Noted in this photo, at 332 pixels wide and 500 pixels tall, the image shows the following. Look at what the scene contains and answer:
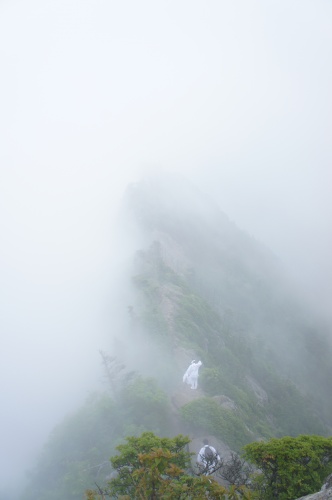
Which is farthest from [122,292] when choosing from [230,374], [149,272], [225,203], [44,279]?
[225,203]

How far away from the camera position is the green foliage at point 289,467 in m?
16.4

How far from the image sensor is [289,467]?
53.9 feet

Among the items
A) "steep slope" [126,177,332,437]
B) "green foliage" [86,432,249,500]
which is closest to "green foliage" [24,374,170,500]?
"steep slope" [126,177,332,437]

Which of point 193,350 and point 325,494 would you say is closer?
point 325,494

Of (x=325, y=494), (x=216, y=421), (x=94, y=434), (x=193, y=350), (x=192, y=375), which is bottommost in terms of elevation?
(x=325, y=494)

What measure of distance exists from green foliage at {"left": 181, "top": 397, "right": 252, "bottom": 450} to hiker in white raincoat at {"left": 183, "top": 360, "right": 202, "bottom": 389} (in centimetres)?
307

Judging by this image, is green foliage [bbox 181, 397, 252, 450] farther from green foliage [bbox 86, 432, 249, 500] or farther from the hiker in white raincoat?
green foliage [bbox 86, 432, 249, 500]

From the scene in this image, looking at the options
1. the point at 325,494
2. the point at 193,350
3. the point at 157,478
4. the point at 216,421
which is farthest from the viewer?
the point at 193,350

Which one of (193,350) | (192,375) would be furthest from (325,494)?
(193,350)

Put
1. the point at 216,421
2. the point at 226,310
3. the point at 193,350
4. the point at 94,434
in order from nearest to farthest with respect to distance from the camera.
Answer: the point at 216,421 < the point at 94,434 < the point at 193,350 < the point at 226,310

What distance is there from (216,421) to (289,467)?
49.1 ft

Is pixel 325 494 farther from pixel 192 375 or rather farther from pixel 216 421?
pixel 192 375

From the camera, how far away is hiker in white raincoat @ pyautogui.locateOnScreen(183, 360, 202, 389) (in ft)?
115

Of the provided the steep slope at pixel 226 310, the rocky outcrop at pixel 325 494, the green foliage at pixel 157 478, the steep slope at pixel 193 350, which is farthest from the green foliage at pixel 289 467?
the steep slope at pixel 226 310
